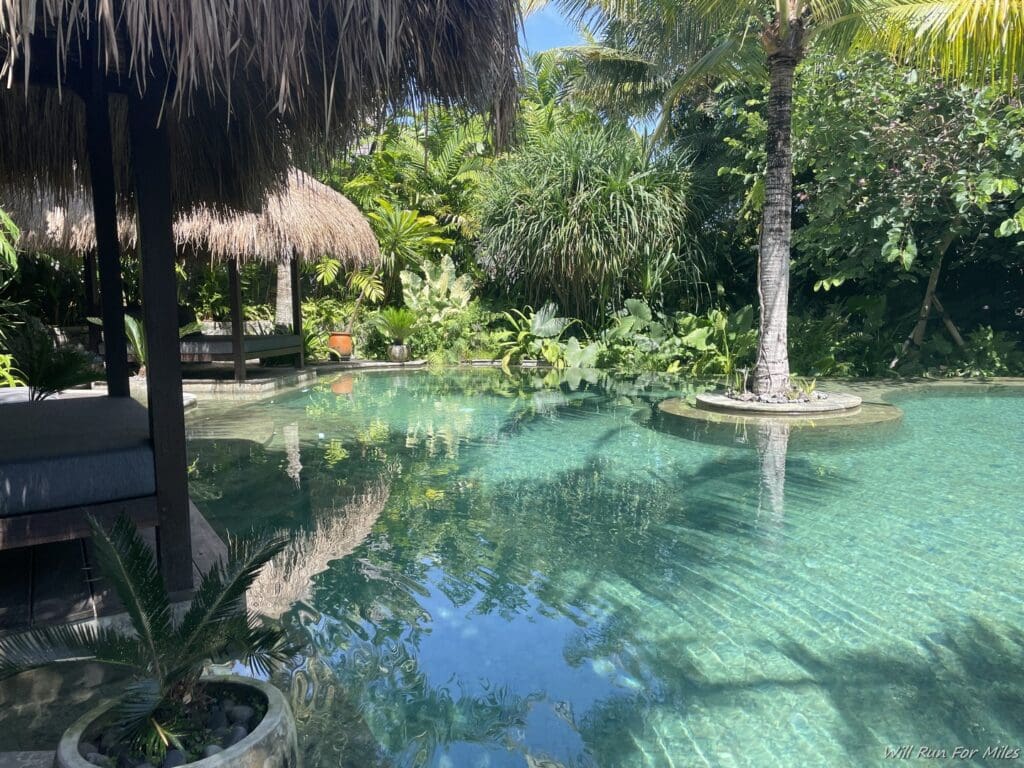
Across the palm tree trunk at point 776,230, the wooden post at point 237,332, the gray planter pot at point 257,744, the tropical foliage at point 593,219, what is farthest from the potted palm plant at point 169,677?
the tropical foliage at point 593,219

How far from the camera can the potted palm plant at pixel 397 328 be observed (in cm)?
1388

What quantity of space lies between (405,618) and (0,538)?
5.01ft

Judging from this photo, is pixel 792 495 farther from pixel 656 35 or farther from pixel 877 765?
pixel 656 35

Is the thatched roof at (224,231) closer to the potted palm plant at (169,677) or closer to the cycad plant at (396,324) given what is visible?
the cycad plant at (396,324)

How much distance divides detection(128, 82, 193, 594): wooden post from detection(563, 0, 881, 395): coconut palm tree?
6228mm

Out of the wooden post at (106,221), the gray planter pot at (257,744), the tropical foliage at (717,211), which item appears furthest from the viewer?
the tropical foliage at (717,211)

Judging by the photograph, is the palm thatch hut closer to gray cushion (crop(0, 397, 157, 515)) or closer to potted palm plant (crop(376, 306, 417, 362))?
gray cushion (crop(0, 397, 157, 515))

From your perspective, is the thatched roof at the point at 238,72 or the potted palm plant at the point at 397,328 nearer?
the thatched roof at the point at 238,72

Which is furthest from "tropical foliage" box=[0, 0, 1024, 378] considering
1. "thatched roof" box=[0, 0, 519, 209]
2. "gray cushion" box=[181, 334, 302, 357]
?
"thatched roof" box=[0, 0, 519, 209]

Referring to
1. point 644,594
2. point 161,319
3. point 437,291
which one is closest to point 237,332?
point 437,291

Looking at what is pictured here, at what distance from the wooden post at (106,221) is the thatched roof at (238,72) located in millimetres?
201

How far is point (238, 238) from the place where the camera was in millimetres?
9852

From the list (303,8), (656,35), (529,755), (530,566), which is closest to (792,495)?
(530,566)

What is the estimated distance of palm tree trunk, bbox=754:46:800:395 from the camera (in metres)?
7.77
